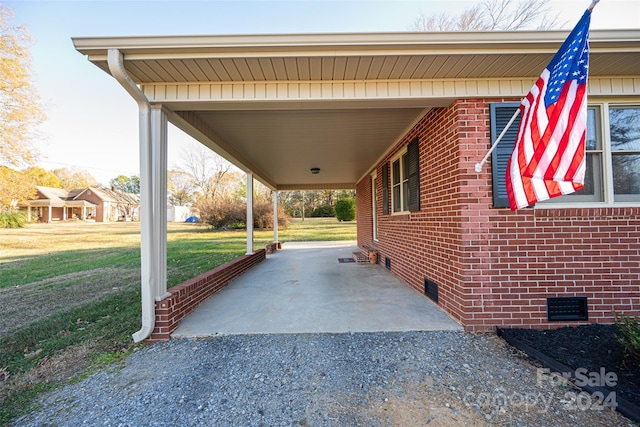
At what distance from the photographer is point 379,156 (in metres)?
6.56

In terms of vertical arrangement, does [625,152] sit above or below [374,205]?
above

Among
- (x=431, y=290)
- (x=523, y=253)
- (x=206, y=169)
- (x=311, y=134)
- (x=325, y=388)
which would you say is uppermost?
(x=206, y=169)

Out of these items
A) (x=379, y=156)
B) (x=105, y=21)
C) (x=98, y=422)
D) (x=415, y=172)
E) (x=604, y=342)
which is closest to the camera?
(x=98, y=422)

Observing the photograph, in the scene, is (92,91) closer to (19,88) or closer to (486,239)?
(19,88)

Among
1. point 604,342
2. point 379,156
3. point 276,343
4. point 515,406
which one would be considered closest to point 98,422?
point 276,343

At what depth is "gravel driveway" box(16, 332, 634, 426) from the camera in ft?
5.81

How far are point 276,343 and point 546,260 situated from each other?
9.73 feet

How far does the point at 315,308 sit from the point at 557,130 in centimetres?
310

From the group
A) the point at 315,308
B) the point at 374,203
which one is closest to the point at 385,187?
the point at 374,203

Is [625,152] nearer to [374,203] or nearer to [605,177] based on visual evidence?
[605,177]

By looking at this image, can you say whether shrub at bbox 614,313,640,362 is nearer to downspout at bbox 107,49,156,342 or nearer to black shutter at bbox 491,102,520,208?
black shutter at bbox 491,102,520,208

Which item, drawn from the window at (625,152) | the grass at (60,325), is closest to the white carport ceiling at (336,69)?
the window at (625,152)

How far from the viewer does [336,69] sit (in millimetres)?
2760

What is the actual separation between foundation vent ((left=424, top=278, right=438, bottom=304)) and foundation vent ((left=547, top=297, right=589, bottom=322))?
117 centimetres
